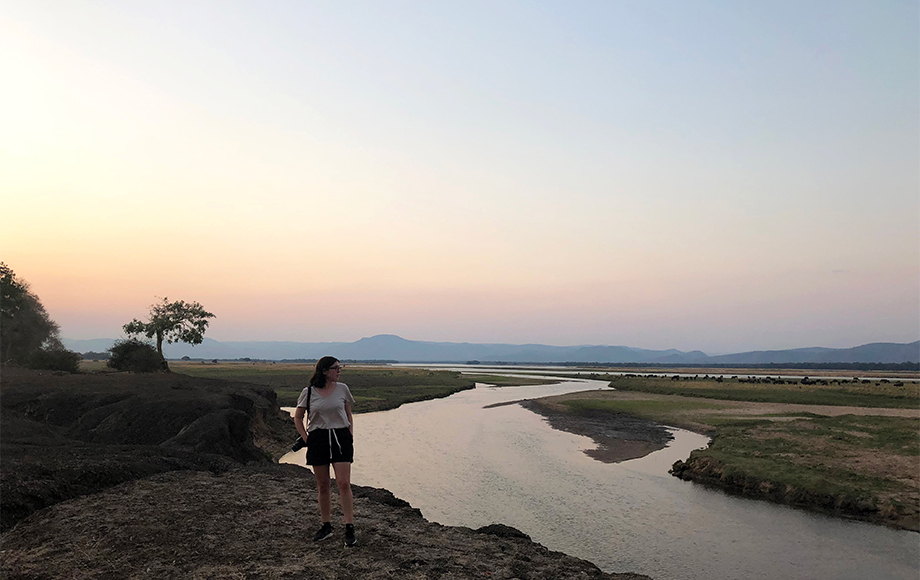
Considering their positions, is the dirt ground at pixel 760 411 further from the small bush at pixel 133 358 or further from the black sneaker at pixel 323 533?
the small bush at pixel 133 358

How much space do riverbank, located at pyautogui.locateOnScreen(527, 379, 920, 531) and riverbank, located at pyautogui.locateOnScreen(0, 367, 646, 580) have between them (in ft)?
47.6

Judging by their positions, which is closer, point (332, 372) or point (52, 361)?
point (332, 372)

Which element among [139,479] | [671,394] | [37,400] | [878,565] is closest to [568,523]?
[878,565]

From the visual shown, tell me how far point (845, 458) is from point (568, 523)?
1715 cm

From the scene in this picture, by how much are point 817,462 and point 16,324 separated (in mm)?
77150

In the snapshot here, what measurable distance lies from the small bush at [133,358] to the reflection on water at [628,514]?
35.1m

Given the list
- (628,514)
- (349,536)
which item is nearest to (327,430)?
(349,536)

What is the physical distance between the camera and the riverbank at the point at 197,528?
331 inches

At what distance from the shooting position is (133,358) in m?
54.2

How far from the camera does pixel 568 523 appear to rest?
17688 mm

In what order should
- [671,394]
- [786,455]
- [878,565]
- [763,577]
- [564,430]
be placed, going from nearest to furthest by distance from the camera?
[763,577], [878,565], [786,455], [564,430], [671,394]

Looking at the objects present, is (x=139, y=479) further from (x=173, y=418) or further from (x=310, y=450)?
(x=173, y=418)

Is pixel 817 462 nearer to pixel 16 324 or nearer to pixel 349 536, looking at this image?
pixel 349 536

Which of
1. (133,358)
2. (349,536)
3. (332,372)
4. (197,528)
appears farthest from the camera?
(133,358)
